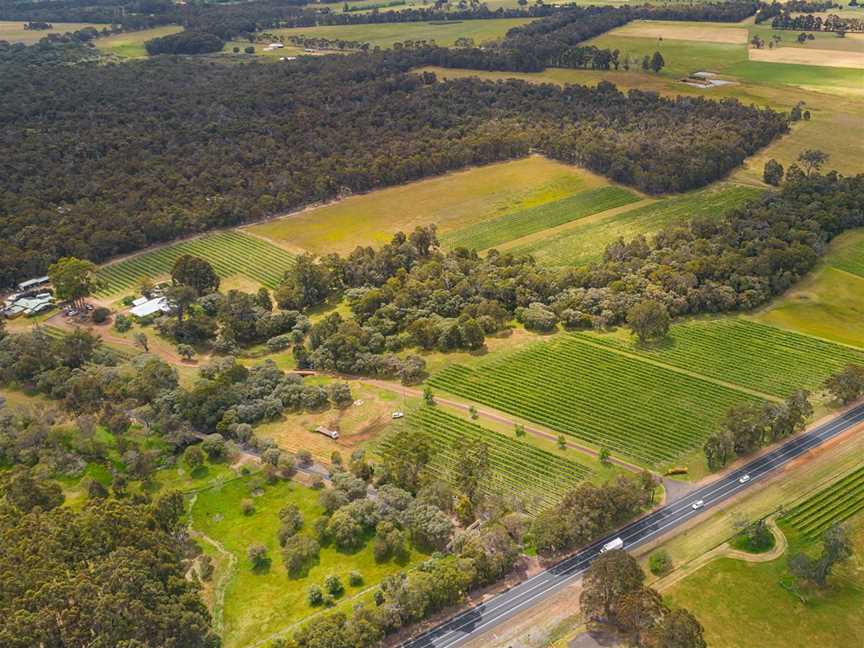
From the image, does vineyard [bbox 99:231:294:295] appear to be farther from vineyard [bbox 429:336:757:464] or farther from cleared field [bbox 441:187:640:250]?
vineyard [bbox 429:336:757:464]

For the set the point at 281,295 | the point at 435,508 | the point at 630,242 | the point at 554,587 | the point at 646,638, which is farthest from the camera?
the point at 630,242

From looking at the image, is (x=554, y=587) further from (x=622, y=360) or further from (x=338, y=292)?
(x=338, y=292)

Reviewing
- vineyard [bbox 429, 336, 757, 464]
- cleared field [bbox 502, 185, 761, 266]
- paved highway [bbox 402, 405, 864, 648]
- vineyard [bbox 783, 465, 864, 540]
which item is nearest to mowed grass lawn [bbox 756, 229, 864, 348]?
paved highway [bbox 402, 405, 864, 648]

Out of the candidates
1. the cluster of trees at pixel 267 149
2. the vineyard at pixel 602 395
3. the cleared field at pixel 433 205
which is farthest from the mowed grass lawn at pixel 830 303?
the cleared field at pixel 433 205

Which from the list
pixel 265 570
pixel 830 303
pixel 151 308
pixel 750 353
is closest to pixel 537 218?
pixel 830 303

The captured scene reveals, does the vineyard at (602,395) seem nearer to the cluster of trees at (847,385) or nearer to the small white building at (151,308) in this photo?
the cluster of trees at (847,385)

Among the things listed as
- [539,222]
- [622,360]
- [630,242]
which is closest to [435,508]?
[622,360]

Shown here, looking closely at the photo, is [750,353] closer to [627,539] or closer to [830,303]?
[830,303]
